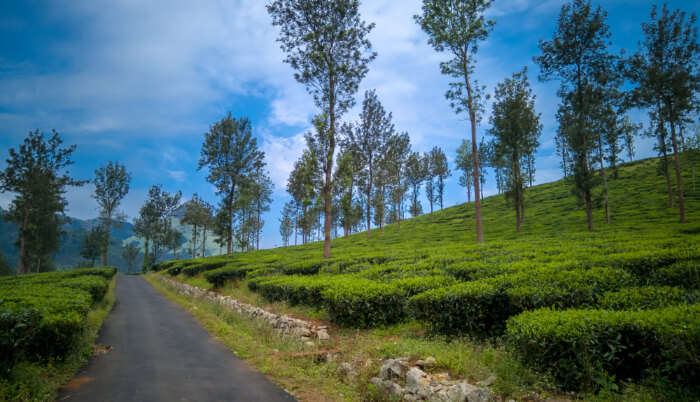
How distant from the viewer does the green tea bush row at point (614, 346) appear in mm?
3465

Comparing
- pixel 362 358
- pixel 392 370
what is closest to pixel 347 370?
pixel 362 358

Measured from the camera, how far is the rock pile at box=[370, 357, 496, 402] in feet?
13.7

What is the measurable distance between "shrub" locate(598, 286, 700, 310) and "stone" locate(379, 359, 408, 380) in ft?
11.2

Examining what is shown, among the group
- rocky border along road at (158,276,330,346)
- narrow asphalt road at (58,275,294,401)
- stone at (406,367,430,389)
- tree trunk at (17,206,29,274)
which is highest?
tree trunk at (17,206,29,274)

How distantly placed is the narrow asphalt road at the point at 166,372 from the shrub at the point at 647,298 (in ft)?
18.8

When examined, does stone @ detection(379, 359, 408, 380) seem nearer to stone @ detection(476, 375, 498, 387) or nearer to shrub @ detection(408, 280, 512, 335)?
stone @ detection(476, 375, 498, 387)

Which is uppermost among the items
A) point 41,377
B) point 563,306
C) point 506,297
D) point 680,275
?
point 680,275

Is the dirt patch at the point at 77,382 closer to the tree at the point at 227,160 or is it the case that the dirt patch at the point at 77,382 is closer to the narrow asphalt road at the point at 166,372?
the narrow asphalt road at the point at 166,372

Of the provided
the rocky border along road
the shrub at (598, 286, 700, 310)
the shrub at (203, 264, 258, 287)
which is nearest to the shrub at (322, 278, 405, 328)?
the rocky border along road

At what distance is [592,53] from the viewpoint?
26375mm

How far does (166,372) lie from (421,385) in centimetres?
551

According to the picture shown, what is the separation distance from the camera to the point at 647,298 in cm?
517

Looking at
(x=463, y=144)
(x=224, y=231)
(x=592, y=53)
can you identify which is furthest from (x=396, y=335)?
(x=463, y=144)

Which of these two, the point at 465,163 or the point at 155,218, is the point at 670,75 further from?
the point at 155,218
